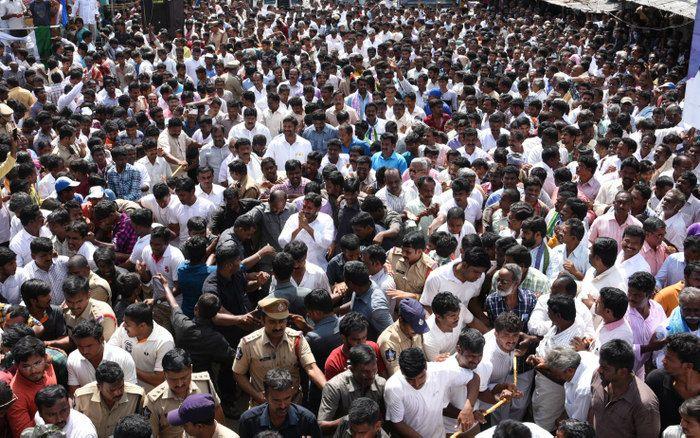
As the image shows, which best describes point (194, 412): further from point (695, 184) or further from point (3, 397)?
point (695, 184)

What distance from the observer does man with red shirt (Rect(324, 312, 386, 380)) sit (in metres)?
4.52

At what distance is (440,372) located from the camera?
434 cm

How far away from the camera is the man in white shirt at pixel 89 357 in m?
4.50

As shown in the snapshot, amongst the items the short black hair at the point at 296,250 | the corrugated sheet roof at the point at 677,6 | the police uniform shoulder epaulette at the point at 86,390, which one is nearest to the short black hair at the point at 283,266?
the short black hair at the point at 296,250

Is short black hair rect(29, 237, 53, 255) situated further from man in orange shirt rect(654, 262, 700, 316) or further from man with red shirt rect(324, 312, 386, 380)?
man in orange shirt rect(654, 262, 700, 316)

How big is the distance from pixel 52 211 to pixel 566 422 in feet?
15.7

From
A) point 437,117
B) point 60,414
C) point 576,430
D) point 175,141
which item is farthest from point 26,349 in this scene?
point 437,117

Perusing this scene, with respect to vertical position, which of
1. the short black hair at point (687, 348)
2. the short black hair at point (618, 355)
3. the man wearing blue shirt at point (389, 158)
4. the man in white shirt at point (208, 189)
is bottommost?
the man in white shirt at point (208, 189)

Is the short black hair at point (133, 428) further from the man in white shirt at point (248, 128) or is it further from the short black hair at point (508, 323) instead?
the man in white shirt at point (248, 128)

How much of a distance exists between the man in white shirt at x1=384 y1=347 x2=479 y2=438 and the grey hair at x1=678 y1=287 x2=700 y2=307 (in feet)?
4.63

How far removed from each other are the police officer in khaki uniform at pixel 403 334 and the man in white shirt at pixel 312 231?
1.80 metres

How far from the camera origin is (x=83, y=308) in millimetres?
5148

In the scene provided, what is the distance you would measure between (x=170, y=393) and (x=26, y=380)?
0.83 meters

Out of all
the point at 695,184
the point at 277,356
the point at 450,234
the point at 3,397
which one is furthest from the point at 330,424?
the point at 695,184
